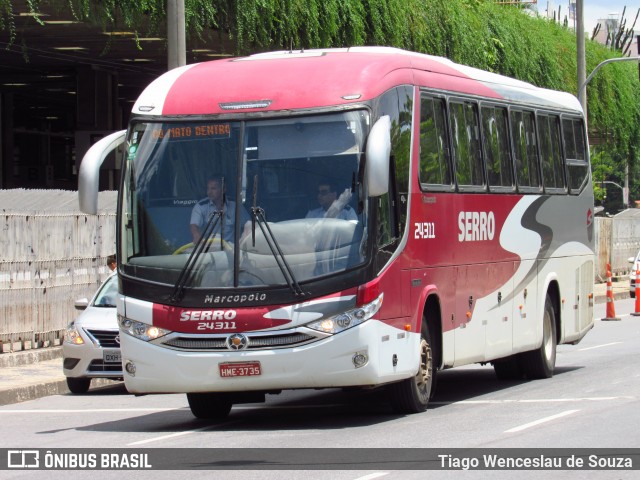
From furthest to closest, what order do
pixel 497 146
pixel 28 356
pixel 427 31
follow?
pixel 427 31, pixel 28 356, pixel 497 146

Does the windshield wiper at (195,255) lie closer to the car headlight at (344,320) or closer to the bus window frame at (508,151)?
the car headlight at (344,320)

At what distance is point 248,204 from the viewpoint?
40.9ft

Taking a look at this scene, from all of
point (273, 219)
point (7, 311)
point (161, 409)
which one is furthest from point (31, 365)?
point (273, 219)

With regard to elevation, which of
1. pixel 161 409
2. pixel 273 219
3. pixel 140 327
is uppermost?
pixel 273 219

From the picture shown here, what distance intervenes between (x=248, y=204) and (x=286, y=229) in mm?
440

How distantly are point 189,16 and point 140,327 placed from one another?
12500mm

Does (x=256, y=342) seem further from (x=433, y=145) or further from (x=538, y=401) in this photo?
(x=538, y=401)

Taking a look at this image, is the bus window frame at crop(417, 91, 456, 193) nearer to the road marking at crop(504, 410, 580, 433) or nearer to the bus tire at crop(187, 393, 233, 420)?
the road marking at crop(504, 410, 580, 433)

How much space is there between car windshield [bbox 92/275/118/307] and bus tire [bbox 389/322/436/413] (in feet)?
20.2

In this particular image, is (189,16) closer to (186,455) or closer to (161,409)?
(161,409)

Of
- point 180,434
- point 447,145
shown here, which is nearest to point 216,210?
point 180,434

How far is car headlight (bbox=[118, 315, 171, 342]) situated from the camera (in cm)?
1257

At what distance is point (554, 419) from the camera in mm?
12680
